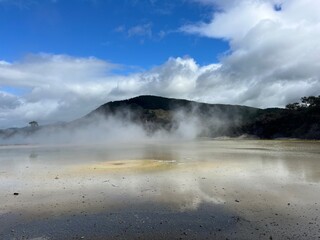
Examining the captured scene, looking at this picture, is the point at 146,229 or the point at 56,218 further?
the point at 56,218

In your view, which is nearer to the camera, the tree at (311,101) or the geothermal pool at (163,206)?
the geothermal pool at (163,206)

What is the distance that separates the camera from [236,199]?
1389cm

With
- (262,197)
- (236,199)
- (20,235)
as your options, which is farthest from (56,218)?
(262,197)

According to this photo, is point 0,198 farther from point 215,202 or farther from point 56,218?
point 215,202

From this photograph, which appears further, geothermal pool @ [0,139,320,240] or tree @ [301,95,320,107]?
tree @ [301,95,320,107]

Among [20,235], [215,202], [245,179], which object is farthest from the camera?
[245,179]

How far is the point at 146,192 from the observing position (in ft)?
51.3

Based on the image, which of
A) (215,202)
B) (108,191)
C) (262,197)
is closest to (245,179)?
(262,197)

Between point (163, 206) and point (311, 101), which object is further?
point (311, 101)

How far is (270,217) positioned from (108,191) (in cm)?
764

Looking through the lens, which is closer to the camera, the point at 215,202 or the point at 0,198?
the point at 215,202

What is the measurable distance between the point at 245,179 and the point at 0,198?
12134 millimetres

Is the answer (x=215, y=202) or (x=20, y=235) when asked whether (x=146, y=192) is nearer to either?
(x=215, y=202)

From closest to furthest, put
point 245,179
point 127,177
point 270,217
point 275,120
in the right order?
1. point 270,217
2. point 245,179
3. point 127,177
4. point 275,120
